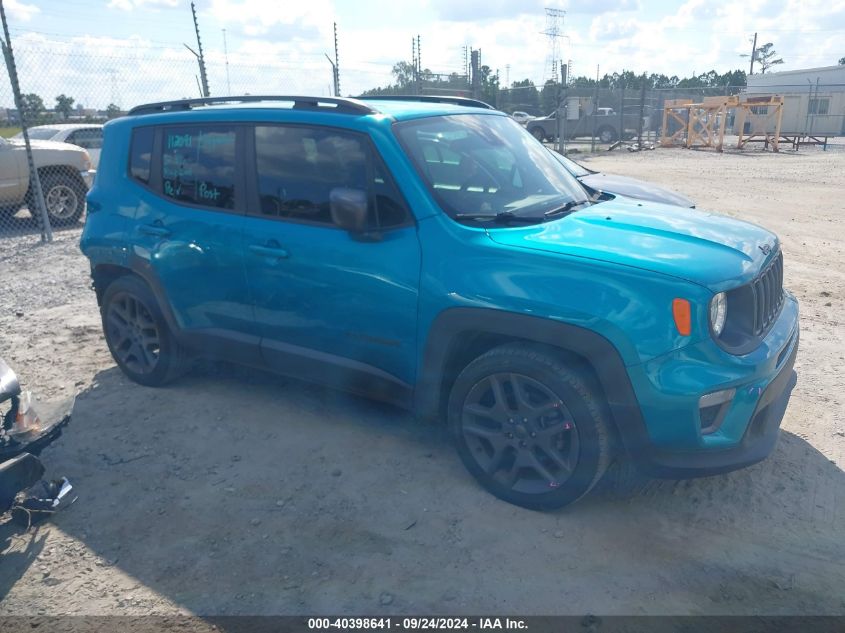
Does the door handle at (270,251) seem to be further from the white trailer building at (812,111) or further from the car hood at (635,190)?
the white trailer building at (812,111)

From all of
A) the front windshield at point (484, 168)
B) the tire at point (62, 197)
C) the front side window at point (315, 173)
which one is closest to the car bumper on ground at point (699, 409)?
the front windshield at point (484, 168)

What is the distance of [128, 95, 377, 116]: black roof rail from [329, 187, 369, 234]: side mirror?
551 millimetres

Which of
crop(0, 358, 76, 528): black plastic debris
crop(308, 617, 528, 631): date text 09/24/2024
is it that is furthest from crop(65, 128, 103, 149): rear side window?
crop(308, 617, 528, 631): date text 09/24/2024

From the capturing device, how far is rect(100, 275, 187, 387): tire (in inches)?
193

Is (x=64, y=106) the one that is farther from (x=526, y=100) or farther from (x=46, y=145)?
(x=526, y=100)

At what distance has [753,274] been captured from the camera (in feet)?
10.7

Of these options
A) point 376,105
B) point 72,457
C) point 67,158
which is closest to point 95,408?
point 72,457

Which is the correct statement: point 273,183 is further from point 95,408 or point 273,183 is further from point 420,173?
point 95,408

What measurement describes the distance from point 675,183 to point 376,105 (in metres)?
13.3

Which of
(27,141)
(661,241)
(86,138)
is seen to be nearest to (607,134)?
(86,138)

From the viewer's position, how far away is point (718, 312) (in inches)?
122

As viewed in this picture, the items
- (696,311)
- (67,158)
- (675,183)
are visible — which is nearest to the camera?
(696,311)

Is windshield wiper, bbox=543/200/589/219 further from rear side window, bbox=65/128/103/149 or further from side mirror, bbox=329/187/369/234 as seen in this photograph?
rear side window, bbox=65/128/103/149

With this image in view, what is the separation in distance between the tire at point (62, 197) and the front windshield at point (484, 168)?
882 centimetres
